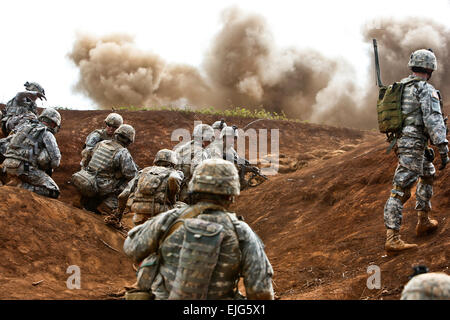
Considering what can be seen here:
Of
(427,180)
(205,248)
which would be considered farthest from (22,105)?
(205,248)

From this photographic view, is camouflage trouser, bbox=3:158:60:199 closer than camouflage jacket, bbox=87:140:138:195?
Yes

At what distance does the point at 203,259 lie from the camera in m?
3.45

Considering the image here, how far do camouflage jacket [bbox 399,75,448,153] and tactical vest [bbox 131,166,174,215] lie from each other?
3.22 meters

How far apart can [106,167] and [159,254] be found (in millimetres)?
5803

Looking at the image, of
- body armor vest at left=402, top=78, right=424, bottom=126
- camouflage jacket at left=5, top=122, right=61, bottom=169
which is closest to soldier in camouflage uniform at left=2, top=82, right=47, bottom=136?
camouflage jacket at left=5, top=122, right=61, bottom=169

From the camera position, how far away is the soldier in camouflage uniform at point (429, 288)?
2637mm

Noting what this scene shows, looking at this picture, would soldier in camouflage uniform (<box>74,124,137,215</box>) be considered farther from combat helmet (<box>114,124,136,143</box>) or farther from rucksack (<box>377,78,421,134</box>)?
rucksack (<box>377,78,421,134</box>)

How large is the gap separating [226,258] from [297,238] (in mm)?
5281

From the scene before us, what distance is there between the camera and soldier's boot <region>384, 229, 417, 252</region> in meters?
5.93

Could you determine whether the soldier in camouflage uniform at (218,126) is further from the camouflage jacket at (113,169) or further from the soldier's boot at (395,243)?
the soldier's boot at (395,243)

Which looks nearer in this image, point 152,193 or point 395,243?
point 395,243

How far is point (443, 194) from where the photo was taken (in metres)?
7.71

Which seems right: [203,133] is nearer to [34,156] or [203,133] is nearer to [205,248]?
[34,156]
